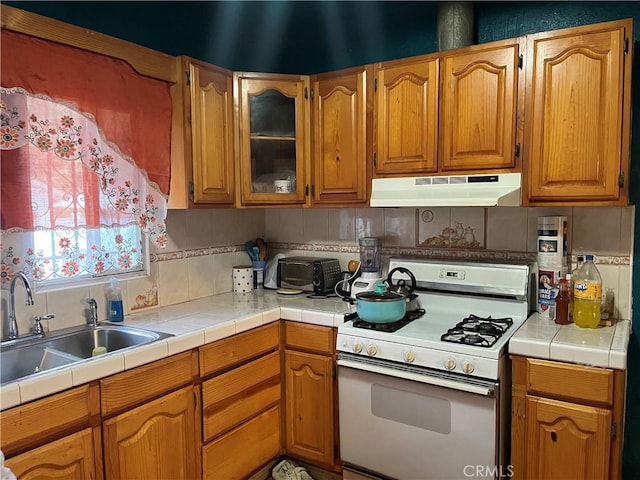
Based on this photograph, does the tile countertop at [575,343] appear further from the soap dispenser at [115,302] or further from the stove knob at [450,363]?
the soap dispenser at [115,302]

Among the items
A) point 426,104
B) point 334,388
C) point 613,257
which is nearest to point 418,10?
point 426,104

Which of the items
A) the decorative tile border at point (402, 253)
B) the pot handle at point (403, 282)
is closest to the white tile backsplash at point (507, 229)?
the decorative tile border at point (402, 253)

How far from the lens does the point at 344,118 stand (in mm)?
2463

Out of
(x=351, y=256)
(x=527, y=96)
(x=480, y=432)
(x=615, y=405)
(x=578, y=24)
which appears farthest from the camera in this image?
(x=351, y=256)

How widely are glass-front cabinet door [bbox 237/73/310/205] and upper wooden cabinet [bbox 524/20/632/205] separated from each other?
1143mm

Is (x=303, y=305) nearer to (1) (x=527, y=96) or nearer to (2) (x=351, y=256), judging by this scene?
(2) (x=351, y=256)

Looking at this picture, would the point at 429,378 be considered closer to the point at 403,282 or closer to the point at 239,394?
the point at 403,282

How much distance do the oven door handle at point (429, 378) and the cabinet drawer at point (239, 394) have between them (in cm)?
42

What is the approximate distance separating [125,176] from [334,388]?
1.37 metres

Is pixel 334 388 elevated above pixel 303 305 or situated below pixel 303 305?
below

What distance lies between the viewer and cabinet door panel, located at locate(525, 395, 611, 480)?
66.8 inches

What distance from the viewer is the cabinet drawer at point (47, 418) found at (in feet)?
4.56

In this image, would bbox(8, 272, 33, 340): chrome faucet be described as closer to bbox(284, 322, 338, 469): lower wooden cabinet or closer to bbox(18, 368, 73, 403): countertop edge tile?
bbox(18, 368, 73, 403): countertop edge tile

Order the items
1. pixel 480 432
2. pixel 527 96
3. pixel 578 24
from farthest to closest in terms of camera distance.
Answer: pixel 578 24
pixel 527 96
pixel 480 432
